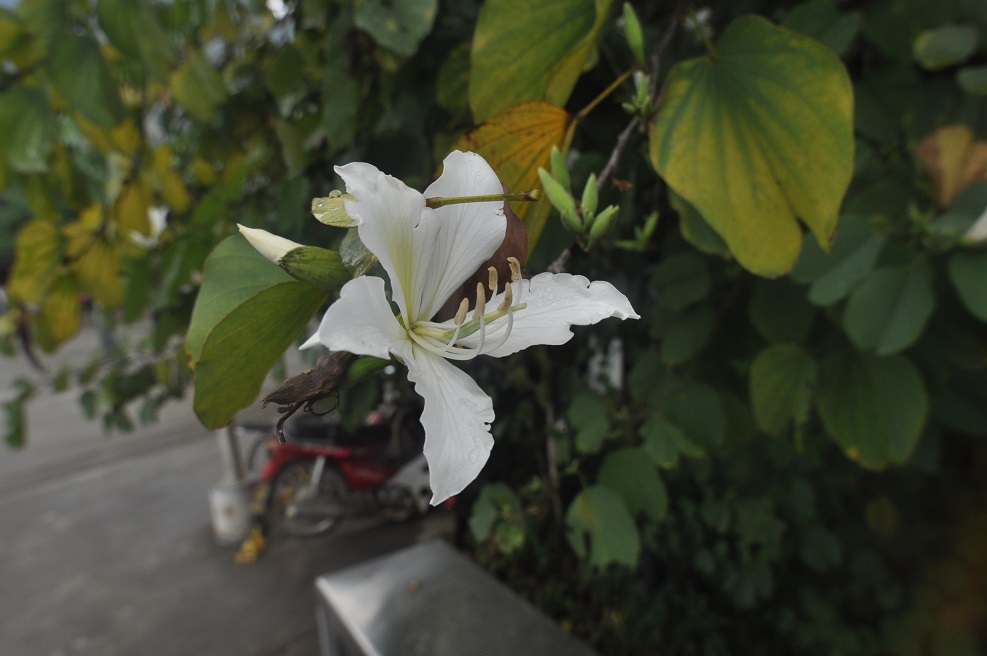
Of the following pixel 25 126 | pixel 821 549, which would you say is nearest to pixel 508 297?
pixel 25 126

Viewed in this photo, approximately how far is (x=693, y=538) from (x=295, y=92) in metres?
1.35

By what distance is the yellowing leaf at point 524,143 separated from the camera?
401mm

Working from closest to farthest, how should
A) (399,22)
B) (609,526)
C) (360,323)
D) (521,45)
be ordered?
1. (360,323)
2. (521,45)
3. (399,22)
4. (609,526)

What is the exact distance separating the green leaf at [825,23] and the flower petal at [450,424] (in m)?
0.66

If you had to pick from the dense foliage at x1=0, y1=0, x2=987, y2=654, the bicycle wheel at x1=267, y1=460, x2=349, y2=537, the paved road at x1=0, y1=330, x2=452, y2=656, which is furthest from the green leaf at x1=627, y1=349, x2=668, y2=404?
the bicycle wheel at x1=267, y1=460, x2=349, y2=537

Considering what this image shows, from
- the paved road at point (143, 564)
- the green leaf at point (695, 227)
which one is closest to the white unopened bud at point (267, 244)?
the green leaf at point (695, 227)

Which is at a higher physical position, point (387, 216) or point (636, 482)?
point (387, 216)

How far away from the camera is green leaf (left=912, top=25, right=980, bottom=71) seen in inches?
27.9

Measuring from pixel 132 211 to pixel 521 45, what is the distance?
2.81ft

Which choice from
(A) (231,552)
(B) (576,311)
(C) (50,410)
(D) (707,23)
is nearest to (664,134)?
(B) (576,311)

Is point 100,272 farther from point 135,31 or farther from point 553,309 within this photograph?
point 553,309

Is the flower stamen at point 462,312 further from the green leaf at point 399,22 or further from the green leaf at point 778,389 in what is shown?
the green leaf at point 778,389

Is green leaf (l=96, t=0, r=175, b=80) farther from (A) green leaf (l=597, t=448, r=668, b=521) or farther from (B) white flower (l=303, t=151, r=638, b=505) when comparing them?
(A) green leaf (l=597, t=448, r=668, b=521)

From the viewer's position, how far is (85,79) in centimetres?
77
